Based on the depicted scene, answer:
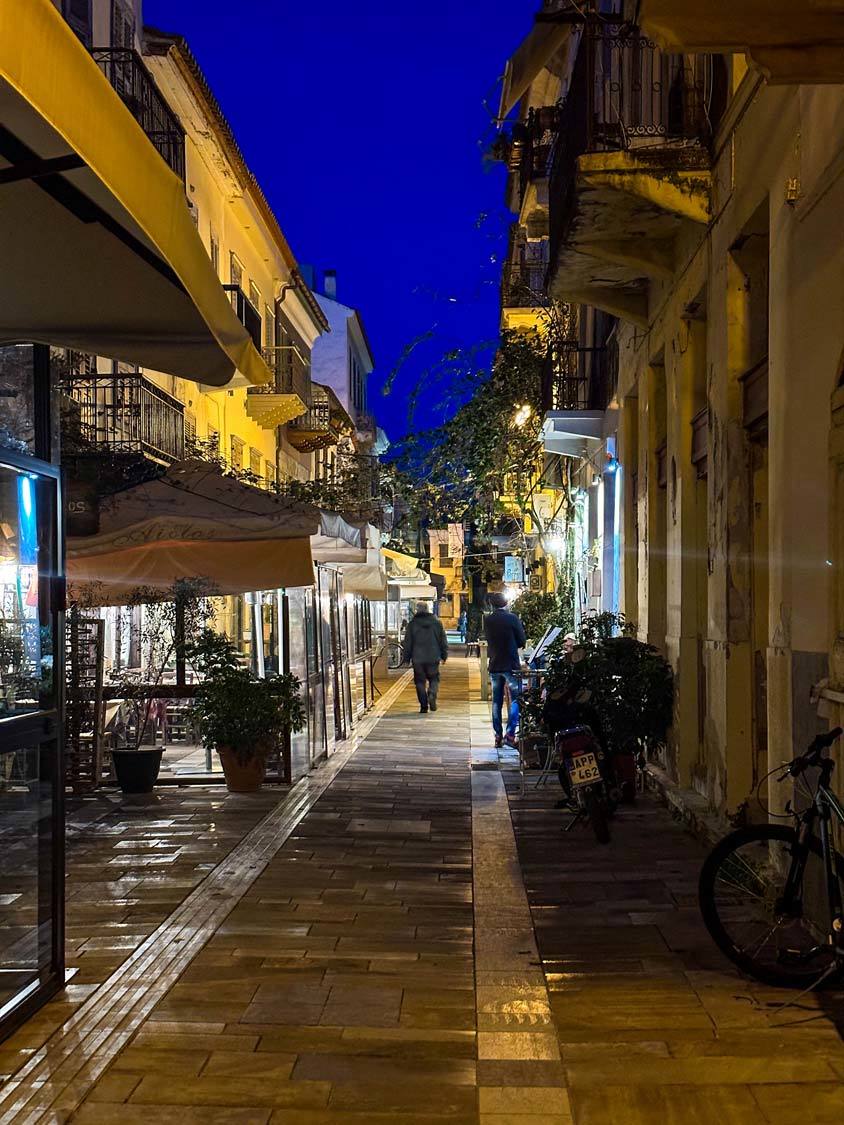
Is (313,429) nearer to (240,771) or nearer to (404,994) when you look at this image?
(240,771)

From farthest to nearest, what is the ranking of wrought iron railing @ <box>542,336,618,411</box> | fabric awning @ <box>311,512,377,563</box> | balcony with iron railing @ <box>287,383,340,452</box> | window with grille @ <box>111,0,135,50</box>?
balcony with iron railing @ <box>287,383,340,452</box>, window with grille @ <box>111,0,135,50</box>, wrought iron railing @ <box>542,336,618,411</box>, fabric awning @ <box>311,512,377,563</box>

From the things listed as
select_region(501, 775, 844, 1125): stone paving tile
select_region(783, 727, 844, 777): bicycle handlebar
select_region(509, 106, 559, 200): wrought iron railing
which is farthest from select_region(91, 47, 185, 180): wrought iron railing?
select_region(783, 727, 844, 777): bicycle handlebar

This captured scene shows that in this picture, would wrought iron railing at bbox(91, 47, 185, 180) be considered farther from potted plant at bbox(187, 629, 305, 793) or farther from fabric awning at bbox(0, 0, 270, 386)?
fabric awning at bbox(0, 0, 270, 386)

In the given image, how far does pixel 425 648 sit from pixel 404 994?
625 inches

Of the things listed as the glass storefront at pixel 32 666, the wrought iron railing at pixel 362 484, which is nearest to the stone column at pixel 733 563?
the glass storefront at pixel 32 666

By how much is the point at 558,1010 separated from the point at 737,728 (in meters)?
3.86

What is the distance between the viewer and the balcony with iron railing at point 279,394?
1128 inches

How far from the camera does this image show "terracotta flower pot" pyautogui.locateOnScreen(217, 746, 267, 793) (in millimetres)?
12195

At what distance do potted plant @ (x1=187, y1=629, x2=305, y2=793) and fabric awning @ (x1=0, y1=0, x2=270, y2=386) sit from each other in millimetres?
6769

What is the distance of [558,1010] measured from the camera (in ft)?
18.3

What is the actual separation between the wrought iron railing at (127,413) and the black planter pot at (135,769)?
Result: 5.13 metres

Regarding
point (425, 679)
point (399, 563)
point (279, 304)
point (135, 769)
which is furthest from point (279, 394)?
point (135, 769)

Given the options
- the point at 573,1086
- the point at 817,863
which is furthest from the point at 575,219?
the point at 573,1086

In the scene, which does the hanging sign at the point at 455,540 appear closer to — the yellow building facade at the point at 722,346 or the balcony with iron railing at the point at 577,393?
the balcony with iron railing at the point at 577,393
